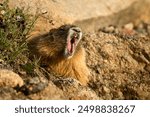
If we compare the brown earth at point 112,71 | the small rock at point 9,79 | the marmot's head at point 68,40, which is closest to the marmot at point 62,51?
the marmot's head at point 68,40

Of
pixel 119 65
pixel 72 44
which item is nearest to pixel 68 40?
pixel 72 44

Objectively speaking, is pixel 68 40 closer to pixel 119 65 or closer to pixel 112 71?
pixel 112 71

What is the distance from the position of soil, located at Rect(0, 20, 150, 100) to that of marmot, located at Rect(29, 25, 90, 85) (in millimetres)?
259

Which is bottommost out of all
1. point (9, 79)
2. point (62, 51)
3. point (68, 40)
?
point (9, 79)

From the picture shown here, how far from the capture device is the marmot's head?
284 inches

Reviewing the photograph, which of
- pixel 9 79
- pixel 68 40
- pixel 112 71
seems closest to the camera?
pixel 9 79

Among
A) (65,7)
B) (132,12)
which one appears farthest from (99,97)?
(132,12)

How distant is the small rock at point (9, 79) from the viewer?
6449 mm

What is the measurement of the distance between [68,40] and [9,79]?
3.59ft

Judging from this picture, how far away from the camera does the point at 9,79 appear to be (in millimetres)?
6465

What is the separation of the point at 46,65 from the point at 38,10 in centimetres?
123

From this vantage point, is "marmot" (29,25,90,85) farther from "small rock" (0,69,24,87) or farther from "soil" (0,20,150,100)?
"small rock" (0,69,24,87)

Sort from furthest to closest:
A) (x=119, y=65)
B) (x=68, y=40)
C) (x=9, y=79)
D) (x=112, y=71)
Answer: (x=119, y=65) → (x=112, y=71) → (x=68, y=40) → (x=9, y=79)

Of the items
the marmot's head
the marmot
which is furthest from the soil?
the marmot's head
